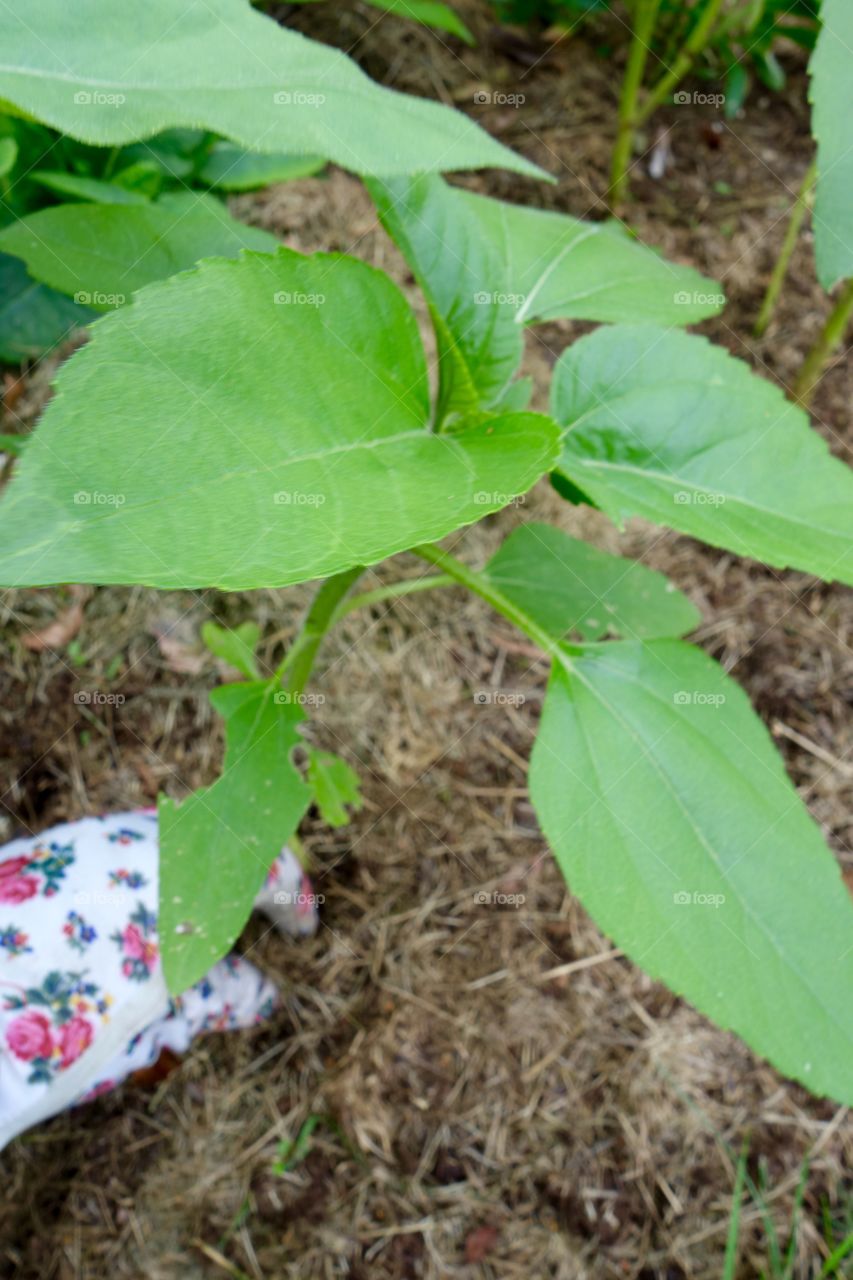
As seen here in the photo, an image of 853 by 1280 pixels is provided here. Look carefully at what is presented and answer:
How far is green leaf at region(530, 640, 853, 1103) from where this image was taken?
2.47 ft

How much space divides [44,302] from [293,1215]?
1.49 m

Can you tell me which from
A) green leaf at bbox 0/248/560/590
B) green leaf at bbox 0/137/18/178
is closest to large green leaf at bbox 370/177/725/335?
green leaf at bbox 0/248/560/590

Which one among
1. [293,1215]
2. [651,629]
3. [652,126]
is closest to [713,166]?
[652,126]

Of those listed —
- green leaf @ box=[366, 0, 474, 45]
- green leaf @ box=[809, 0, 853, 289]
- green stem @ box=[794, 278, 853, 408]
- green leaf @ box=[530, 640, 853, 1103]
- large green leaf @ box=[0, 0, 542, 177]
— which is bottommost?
green leaf @ box=[530, 640, 853, 1103]

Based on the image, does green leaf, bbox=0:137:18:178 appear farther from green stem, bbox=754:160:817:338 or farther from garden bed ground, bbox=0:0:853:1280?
green stem, bbox=754:160:817:338

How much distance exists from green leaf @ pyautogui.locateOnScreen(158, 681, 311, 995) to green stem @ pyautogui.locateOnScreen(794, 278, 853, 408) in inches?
43.3

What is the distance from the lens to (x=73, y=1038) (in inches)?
43.5

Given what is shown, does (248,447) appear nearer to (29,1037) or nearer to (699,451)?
(699,451)

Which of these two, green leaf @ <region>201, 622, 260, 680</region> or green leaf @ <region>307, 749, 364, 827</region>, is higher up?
green leaf @ <region>201, 622, 260, 680</region>

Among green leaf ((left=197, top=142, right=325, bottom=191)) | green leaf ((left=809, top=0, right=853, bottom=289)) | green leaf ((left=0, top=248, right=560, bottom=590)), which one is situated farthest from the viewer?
green leaf ((left=197, top=142, right=325, bottom=191))

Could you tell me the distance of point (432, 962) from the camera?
1.53 meters

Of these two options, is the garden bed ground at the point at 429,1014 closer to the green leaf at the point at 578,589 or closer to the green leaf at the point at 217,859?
the green leaf at the point at 578,589

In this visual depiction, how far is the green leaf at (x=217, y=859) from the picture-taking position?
90 centimetres

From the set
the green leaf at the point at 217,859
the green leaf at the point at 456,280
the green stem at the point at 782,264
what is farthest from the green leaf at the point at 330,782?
the green stem at the point at 782,264
